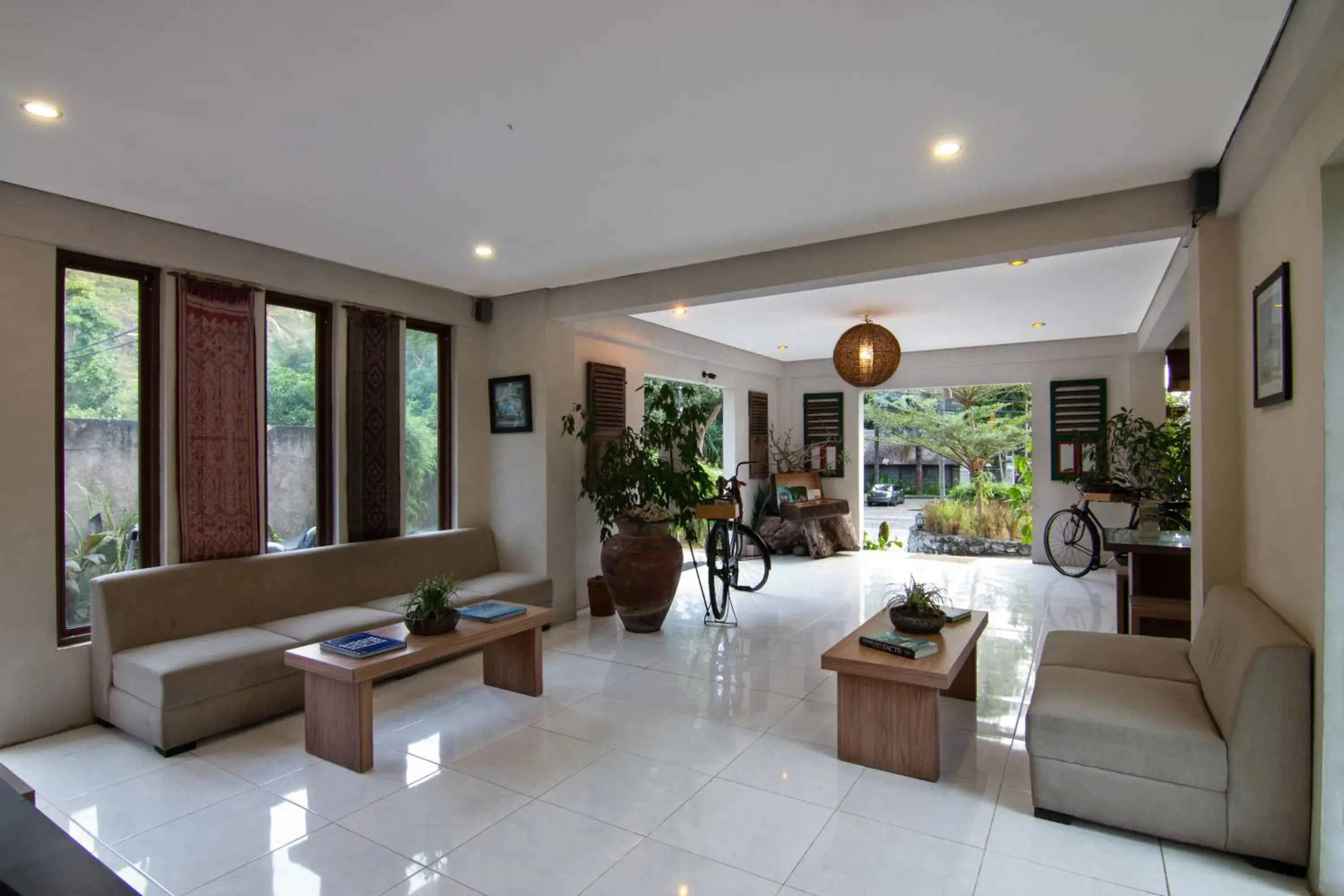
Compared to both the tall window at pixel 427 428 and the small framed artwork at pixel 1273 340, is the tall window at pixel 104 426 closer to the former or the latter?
the tall window at pixel 427 428

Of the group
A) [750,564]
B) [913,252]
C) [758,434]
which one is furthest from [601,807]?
[758,434]

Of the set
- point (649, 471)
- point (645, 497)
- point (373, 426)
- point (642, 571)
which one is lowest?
point (642, 571)

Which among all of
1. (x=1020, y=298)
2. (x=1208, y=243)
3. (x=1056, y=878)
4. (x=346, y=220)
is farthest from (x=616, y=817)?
(x=1020, y=298)

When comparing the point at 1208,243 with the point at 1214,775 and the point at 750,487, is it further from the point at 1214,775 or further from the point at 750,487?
the point at 750,487

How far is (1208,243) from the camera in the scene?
10.7ft

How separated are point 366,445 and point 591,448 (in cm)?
175

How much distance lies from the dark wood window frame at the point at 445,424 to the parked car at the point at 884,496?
42.4 feet

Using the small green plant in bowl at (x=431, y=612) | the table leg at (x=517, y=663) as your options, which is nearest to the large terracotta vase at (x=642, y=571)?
the table leg at (x=517, y=663)

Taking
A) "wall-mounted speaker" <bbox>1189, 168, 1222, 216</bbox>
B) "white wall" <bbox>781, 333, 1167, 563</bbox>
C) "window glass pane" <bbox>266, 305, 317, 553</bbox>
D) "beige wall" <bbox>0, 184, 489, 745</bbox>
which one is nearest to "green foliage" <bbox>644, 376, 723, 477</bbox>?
"white wall" <bbox>781, 333, 1167, 563</bbox>

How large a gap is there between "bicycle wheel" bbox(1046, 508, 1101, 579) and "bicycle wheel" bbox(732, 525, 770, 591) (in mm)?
3343

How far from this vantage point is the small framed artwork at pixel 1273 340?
2447mm

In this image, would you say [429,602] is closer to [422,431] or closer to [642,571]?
[642,571]

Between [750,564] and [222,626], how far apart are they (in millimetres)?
5681

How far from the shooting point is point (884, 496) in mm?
16672
